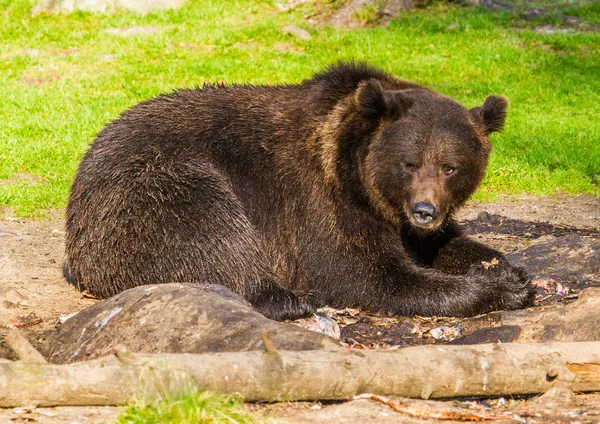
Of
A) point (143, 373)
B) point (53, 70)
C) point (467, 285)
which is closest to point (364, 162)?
point (467, 285)

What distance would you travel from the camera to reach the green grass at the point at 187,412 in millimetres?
3289

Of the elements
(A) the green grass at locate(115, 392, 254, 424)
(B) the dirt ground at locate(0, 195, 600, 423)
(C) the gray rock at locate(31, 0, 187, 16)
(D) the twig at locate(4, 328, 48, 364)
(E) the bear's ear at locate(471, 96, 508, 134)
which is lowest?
(B) the dirt ground at locate(0, 195, 600, 423)

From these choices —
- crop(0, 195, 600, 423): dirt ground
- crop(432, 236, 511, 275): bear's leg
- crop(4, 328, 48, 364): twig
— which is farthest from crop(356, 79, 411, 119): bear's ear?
crop(4, 328, 48, 364): twig

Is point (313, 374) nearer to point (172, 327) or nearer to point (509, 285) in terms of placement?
point (172, 327)

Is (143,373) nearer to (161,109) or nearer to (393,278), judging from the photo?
(393,278)

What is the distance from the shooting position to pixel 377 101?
622cm

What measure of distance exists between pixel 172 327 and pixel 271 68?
33.4 feet

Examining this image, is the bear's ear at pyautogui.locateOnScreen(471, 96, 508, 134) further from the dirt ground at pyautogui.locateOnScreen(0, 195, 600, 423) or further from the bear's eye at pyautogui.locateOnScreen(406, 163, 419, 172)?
the dirt ground at pyautogui.locateOnScreen(0, 195, 600, 423)

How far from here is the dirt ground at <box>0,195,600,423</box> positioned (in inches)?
145

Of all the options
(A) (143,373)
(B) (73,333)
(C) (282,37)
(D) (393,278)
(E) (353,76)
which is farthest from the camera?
(C) (282,37)

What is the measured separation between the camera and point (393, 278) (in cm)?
629

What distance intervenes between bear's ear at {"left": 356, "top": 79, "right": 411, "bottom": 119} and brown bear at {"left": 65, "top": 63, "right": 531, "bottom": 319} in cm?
1

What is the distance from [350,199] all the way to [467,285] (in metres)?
1.05

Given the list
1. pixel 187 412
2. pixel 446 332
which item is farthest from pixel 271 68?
pixel 187 412
